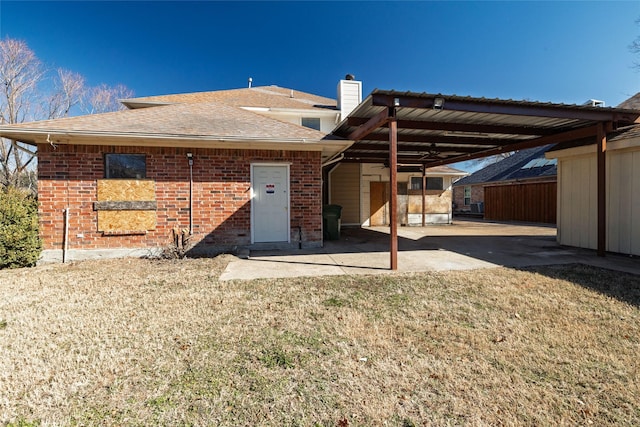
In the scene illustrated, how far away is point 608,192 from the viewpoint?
7.37 m

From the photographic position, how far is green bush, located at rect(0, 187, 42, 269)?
6055mm

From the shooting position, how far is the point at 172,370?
2.51 m

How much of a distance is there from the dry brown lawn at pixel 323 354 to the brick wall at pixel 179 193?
2445 mm

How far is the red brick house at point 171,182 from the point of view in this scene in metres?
6.77

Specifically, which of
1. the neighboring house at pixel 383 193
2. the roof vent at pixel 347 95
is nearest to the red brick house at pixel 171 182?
the neighboring house at pixel 383 193

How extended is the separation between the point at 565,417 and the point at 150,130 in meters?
8.21

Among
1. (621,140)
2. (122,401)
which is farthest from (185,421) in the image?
(621,140)

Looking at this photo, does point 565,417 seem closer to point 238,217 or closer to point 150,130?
point 238,217

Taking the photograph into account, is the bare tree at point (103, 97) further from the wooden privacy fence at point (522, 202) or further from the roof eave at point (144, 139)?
A: the wooden privacy fence at point (522, 202)

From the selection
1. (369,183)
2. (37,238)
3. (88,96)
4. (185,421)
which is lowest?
(185,421)

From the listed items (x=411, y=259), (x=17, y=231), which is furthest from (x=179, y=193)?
(x=411, y=259)

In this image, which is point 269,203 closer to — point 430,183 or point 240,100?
point 240,100

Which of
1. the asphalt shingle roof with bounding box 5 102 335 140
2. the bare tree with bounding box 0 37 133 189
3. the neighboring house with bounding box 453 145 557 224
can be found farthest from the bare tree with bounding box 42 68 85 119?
the neighboring house with bounding box 453 145 557 224

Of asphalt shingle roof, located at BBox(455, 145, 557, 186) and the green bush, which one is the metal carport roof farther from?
asphalt shingle roof, located at BBox(455, 145, 557, 186)
